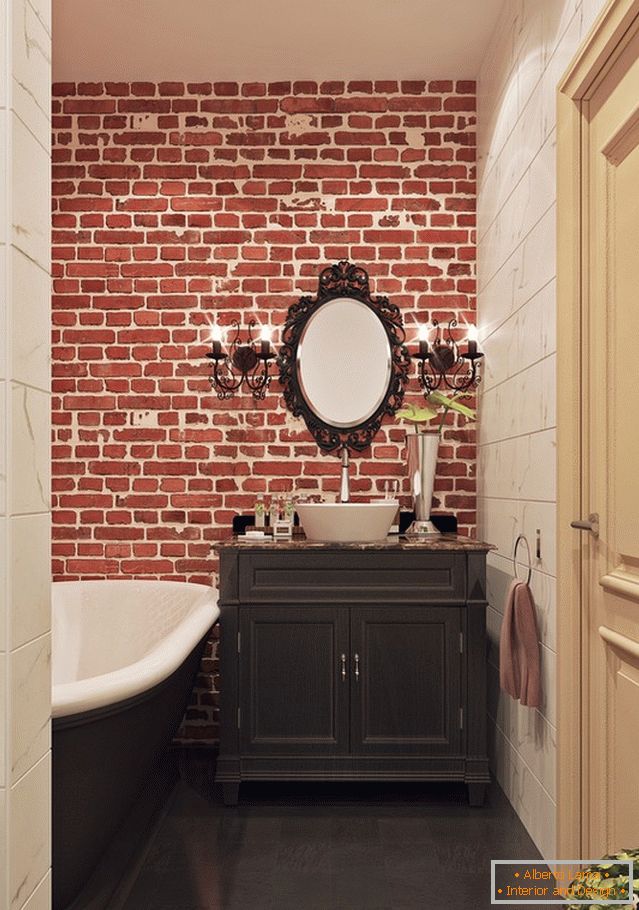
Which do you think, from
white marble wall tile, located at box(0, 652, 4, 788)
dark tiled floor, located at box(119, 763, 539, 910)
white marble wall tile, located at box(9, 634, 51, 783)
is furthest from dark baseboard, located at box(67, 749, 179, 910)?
white marble wall tile, located at box(0, 652, 4, 788)

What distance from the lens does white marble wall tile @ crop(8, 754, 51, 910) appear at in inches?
51.3

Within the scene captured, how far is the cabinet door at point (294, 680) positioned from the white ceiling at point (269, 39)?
2.28 metres

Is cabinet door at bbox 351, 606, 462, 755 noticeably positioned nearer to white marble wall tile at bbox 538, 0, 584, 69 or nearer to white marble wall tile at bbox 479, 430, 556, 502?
white marble wall tile at bbox 479, 430, 556, 502

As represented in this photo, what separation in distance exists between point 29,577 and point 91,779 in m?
0.95

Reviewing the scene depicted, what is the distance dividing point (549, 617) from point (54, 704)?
1.44 metres

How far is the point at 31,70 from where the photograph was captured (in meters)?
1.39

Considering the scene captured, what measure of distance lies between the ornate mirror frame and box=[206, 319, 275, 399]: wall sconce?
88mm

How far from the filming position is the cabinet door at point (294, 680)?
3123 millimetres

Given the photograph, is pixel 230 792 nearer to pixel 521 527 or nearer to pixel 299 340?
pixel 521 527

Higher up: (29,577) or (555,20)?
(555,20)

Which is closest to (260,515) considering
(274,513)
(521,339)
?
(274,513)

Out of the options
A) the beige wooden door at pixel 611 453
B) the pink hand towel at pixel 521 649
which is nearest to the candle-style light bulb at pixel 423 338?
the pink hand towel at pixel 521 649

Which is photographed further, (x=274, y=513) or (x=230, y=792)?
(x=274, y=513)

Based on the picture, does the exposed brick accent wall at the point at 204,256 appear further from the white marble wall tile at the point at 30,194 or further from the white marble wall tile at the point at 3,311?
the white marble wall tile at the point at 3,311
